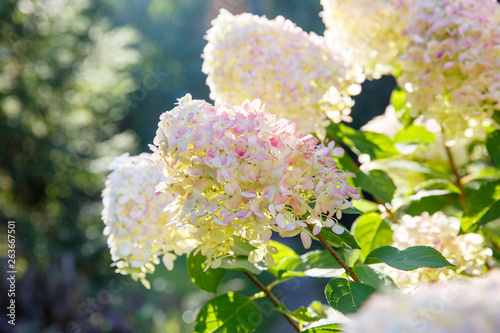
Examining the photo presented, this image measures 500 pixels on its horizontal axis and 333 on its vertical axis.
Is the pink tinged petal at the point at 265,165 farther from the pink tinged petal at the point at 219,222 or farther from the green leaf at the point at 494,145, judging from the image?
the green leaf at the point at 494,145

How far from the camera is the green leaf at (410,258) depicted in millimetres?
457

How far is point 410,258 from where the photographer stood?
0.47m

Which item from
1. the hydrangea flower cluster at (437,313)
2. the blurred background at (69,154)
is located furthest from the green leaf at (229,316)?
the blurred background at (69,154)

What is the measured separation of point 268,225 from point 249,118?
0.35ft

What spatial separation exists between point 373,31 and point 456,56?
0.50ft

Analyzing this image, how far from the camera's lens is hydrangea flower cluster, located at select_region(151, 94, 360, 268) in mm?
430

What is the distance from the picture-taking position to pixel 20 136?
12.1 ft

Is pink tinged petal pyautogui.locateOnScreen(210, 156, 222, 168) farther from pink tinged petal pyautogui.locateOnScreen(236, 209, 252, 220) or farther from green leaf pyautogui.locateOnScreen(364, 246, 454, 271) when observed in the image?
green leaf pyautogui.locateOnScreen(364, 246, 454, 271)

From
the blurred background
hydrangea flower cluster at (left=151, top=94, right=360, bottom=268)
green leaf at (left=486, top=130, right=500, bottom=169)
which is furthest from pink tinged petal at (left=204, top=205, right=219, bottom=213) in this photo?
the blurred background

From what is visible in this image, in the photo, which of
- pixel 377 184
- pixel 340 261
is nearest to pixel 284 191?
pixel 340 261

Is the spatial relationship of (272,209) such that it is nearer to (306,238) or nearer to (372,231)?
(306,238)

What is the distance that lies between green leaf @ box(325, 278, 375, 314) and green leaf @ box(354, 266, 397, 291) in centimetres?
6

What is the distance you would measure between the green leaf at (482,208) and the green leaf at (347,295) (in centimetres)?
25

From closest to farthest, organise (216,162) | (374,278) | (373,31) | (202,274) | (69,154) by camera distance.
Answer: (216,162), (374,278), (202,274), (373,31), (69,154)
